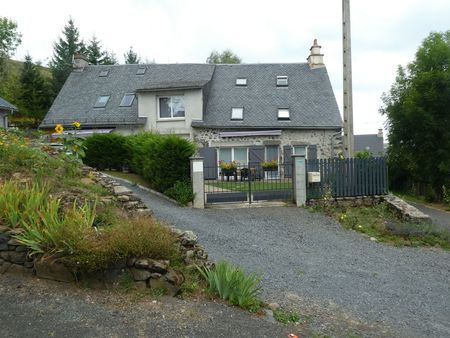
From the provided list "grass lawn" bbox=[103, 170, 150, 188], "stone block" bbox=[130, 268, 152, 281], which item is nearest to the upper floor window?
"grass lawn" bbox=[103, 170, 150, 188]

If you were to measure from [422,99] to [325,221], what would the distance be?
11.6 meters

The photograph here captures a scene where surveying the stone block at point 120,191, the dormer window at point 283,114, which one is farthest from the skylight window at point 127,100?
the stone block at point 120,191

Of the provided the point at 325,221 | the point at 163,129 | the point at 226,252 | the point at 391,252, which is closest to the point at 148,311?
the point at 226,252

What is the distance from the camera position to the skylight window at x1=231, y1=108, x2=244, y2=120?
21.9 meters

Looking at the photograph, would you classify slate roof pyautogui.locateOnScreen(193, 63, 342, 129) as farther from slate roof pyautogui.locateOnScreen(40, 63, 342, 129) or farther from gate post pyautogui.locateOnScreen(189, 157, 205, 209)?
gate post pyautogui.locateOnScreen(189, 157, 205, 209)

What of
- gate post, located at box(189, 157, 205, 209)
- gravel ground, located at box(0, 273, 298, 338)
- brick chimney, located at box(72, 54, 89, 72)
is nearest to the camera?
gravel ground, located at box(0, 273, 298, 338)

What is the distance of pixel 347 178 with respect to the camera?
12.7 m

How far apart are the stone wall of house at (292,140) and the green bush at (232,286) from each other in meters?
16.9

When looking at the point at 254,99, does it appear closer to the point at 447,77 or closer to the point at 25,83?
the point at 447,77

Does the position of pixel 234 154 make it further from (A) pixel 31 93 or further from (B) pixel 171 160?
(A) pixel 31 93

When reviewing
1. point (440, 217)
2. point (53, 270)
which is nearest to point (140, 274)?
point (53, 270)

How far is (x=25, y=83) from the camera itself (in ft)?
116

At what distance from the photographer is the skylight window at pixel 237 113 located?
21934 millimetres

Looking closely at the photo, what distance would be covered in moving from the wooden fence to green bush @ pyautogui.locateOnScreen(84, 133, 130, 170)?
27.5 feet
